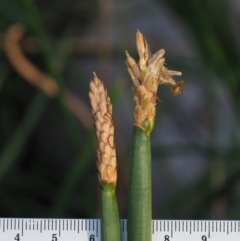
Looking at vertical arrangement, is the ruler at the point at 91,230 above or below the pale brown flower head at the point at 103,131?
below

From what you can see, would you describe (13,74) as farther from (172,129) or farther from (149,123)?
(149,123)

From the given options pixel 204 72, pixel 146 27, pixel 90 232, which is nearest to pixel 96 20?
pixel 146 27

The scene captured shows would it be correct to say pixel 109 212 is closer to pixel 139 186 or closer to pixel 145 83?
pixel 139 186

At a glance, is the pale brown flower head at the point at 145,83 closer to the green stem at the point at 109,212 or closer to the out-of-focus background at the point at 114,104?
the green stem at the point at 109,212

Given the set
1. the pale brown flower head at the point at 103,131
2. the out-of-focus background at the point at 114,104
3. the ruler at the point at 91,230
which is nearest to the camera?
the pale brown flower head at the point at 103,131

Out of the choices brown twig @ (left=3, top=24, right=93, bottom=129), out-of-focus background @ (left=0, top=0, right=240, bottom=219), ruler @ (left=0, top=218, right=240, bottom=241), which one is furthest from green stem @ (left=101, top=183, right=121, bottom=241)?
brown twig @ (left=3, top=24, right=93, bottom=129)

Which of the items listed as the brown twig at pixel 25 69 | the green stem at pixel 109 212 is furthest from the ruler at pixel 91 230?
the brown twig at pixel 25 69

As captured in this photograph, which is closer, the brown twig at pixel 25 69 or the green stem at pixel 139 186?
the green stem at pixel 139 186

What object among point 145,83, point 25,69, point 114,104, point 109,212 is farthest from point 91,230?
point 25,69
